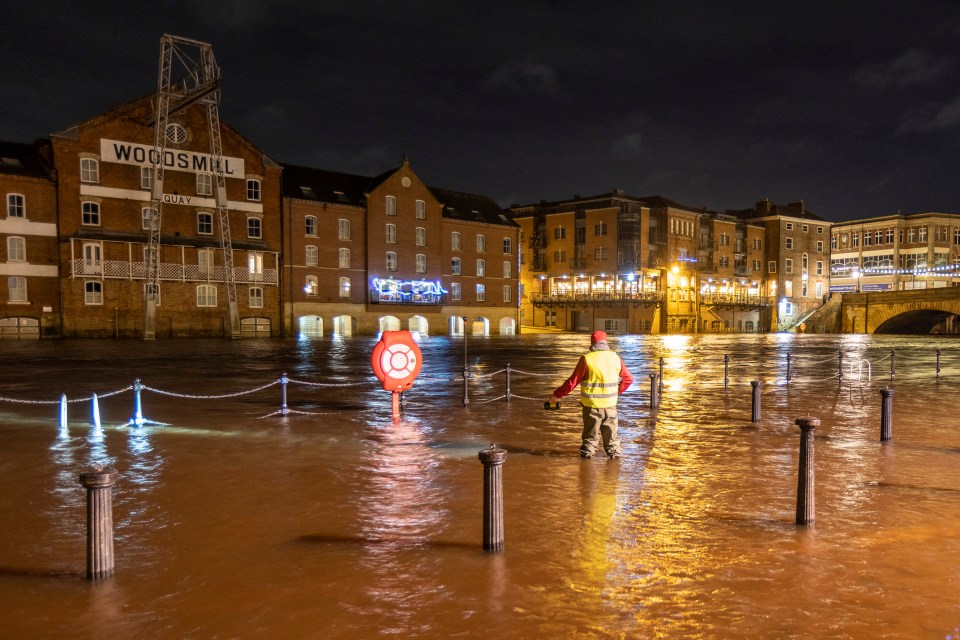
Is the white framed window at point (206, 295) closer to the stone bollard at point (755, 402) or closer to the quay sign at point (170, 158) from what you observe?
the quay sign at point (170, 158)

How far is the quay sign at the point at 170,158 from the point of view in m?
46.0

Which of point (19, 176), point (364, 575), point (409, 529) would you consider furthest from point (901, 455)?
point (19, 176)

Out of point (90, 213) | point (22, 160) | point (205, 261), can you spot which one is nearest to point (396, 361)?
point (205, 261)

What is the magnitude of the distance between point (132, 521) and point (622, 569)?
4595 millimetres

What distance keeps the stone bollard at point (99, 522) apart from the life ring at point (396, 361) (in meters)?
7.42

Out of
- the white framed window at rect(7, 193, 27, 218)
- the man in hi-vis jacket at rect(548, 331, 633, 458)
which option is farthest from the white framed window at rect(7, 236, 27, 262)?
the man in hi-vis jacket at rect(548, 331, 633, 458)

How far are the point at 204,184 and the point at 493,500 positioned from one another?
49.0 m

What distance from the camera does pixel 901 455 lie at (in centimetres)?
977

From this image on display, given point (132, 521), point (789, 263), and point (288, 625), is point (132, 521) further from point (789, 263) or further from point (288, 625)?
point (789, 263)

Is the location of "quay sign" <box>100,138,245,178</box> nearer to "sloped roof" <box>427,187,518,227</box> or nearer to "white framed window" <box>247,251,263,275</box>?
"white framed window" <box>247,251,263,275</box>

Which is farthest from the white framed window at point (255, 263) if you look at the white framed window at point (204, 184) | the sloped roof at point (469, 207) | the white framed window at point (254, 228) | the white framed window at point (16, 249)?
the sloped roof at point (469, 207)

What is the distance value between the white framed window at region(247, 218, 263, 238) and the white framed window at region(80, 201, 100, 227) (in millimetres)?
9776

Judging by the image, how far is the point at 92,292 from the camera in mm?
45281

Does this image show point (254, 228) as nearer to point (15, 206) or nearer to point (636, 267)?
point (15, 206)
